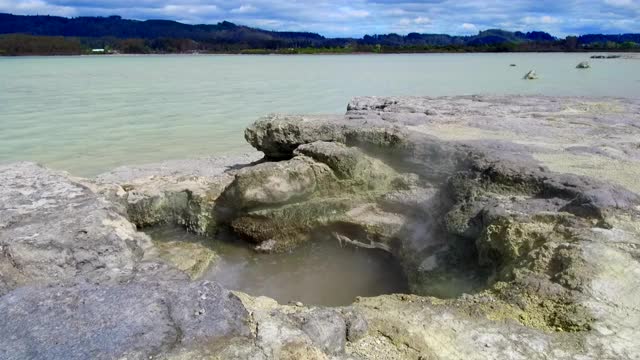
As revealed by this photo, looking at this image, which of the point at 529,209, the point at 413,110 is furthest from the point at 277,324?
the point at 413,110

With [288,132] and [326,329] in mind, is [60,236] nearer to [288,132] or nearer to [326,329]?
[326,329]

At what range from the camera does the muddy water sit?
480cm

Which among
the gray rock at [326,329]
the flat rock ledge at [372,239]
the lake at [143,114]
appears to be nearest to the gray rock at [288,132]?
the flat rock ledge at [372,239]

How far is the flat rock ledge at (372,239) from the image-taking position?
258cm

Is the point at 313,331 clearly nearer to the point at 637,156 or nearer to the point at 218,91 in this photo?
the point at 637,156

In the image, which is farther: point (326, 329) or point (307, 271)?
point (307, 271)

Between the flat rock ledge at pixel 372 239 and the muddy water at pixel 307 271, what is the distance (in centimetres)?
13

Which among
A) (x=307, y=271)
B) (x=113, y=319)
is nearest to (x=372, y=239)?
(x=307, y=271)

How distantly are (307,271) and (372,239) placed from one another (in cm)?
70

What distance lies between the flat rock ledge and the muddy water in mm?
129

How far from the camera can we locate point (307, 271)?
17.2ft

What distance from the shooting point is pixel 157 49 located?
9175cm

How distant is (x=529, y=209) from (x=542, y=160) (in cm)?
138

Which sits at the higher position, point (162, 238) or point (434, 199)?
point (434, 199)
